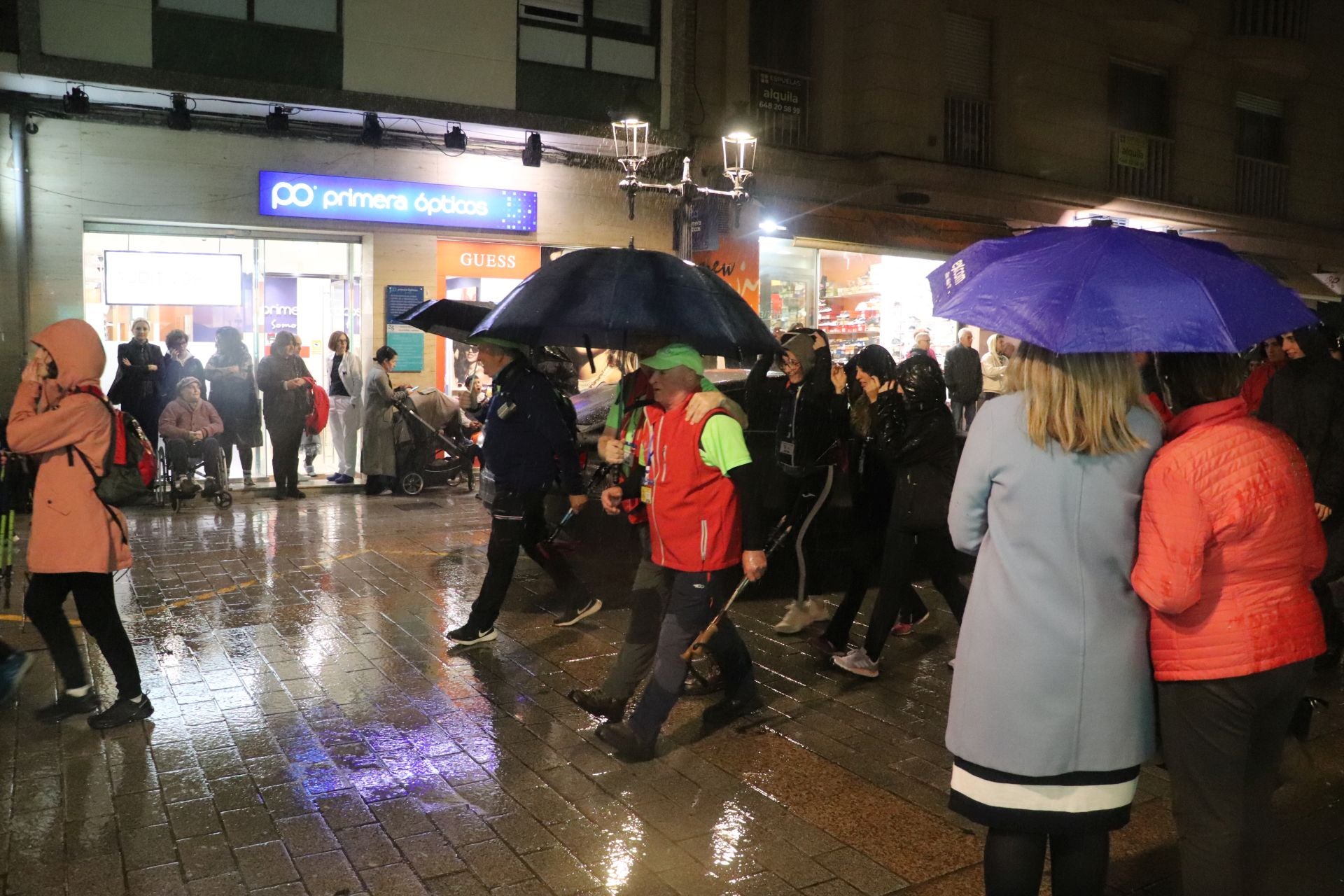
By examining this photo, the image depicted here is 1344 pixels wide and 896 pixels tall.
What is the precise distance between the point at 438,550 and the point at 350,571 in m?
1.06

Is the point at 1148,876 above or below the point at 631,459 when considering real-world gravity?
below

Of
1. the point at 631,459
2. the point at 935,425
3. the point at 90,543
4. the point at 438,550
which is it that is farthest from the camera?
the point at 438,550

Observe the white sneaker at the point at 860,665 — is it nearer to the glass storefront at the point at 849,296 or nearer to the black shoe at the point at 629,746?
the black shoe at the point at 629,746

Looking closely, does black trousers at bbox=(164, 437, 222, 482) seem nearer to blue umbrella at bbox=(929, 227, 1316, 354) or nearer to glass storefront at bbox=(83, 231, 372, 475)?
glass storefront at bbox=(83, 231, 372, 475)

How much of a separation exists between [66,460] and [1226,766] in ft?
16.2

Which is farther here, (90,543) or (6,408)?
(6,408)

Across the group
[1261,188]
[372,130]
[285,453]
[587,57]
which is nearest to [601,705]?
[285,453]

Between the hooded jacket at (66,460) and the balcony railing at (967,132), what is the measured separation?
56.1 ft

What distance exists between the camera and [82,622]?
546 cm

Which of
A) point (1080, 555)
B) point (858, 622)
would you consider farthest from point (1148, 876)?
point (858, 622)

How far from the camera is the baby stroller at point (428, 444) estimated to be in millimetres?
13742

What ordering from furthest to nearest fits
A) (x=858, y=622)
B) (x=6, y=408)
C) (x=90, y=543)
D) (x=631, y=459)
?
(x=6, y=408), (x=858, y=622), (x=631, y=459), (x=90, y=543)

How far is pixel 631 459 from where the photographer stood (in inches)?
227

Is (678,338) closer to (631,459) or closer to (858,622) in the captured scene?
(631,459)
